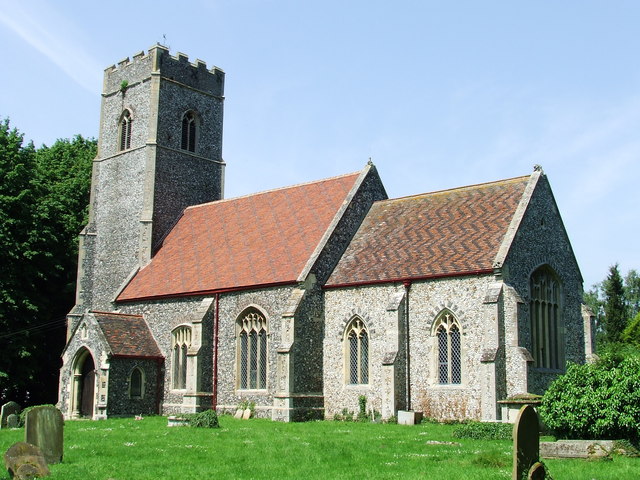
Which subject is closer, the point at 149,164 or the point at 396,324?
the point at 396,324

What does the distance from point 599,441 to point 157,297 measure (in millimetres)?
20819

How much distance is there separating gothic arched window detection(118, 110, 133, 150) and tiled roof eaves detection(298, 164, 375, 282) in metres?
12.9

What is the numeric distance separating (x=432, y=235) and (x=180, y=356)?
438 inches

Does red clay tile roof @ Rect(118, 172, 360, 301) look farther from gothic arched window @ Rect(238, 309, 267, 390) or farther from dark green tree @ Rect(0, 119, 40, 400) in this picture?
dark green tree @ Rect(0, 119, 40, 400)

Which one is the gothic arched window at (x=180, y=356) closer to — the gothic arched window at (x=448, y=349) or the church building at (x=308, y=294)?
the church building at (x=308, y=294)

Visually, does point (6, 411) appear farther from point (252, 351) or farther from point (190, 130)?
point (190, 130)

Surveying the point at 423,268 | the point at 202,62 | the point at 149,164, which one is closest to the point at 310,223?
the point at 423,268

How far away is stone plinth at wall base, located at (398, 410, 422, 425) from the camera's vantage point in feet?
79.0

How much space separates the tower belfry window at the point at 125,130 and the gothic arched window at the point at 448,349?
19537 millimetres

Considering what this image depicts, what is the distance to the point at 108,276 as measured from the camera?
117 feet

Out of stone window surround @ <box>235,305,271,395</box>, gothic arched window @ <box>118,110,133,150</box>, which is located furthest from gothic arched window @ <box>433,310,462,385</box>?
gothic arched window @ <box>118,110,133,150</box>

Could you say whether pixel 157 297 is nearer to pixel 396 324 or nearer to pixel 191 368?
pixel 191 368

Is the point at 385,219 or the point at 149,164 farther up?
the point at 149,164

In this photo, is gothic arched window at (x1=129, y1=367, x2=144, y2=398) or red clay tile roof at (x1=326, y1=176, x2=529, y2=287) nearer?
red clay tile roof at (x1=326, y1=176, x2=529, y2=287)
